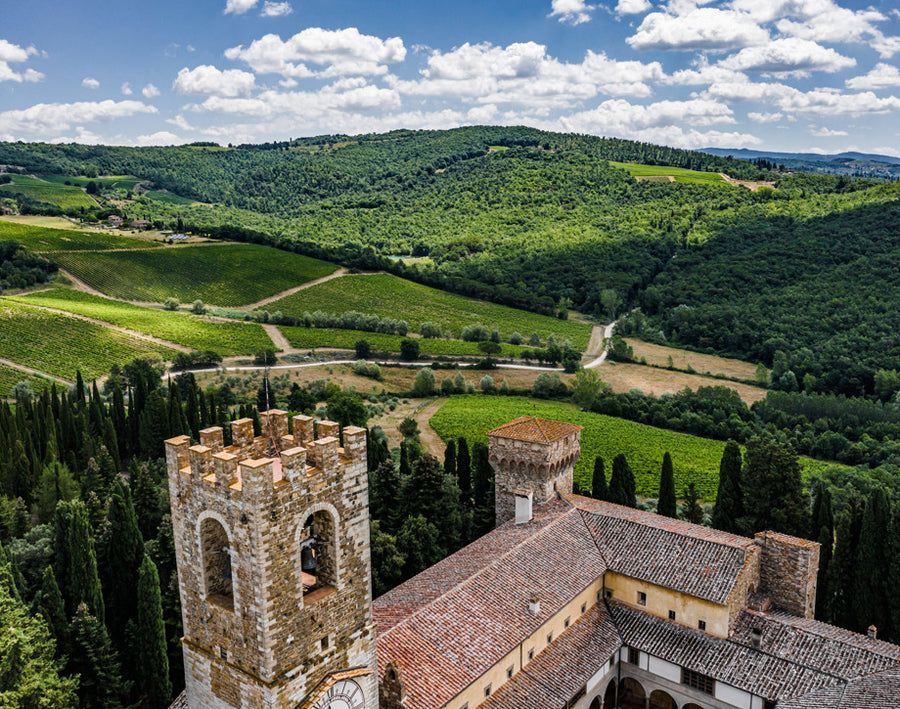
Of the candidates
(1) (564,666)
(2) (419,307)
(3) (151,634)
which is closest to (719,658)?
(1) (564,666)

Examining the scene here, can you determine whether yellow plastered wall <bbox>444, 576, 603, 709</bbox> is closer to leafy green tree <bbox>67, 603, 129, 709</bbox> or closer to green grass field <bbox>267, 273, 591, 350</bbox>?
leafy green tree <bbox>67, 603, 129, 709</bbox>

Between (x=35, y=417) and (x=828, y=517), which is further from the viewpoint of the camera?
(x=35, y=417)

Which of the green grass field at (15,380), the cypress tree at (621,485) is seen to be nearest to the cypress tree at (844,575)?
the cypress tree at (621,485)

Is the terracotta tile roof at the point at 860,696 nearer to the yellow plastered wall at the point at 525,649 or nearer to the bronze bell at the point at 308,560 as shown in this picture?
the yellow plastered wall at the point at 525,649

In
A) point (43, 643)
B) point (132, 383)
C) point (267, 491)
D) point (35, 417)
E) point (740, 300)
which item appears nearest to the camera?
point (267, 491)

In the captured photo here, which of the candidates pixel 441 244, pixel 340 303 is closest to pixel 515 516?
pixel 340 303

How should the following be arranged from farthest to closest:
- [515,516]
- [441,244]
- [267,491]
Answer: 1. [441,244]
2. [515,516]
3. [267,491]

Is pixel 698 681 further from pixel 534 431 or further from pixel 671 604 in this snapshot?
pixel 534 431

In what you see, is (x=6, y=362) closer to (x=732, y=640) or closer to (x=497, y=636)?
(x=497, y=636)
